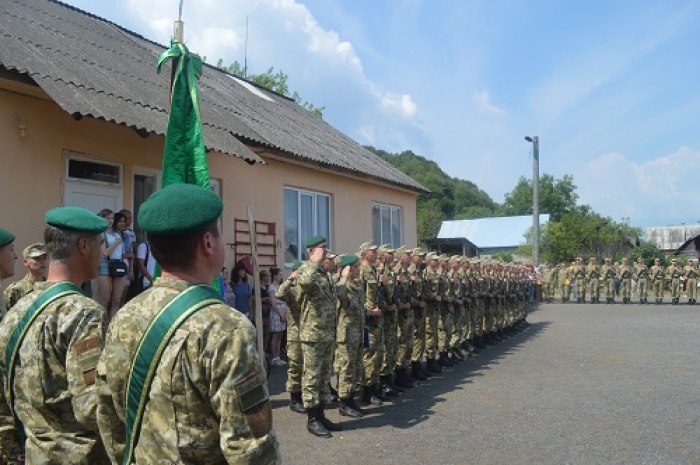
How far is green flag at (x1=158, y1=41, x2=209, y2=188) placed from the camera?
3.87 meters

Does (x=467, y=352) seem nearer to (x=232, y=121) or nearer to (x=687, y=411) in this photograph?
(x=687, y=411)

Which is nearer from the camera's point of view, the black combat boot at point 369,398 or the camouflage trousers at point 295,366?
the camouflage trousers at point 295,366

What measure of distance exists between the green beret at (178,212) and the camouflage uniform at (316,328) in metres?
5.12

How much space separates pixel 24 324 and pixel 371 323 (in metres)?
6.26

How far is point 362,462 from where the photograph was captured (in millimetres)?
5652

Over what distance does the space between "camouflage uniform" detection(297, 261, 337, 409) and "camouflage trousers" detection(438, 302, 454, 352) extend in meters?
4.28

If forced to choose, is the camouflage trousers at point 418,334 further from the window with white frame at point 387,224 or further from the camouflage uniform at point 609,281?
the camouflage uniform at point 609,281

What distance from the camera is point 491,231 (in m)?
52.2

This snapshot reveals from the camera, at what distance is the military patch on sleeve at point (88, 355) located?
2408 mm

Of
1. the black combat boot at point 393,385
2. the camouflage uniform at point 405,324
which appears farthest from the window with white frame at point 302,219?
the black combat boot at point 393,385

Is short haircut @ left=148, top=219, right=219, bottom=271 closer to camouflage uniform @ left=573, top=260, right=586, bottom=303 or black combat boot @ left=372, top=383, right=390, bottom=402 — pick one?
black combat boot @ left=372, top=383, right=390, bottom=402

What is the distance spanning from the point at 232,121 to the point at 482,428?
673 centimetres

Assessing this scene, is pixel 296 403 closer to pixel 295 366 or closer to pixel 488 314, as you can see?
pixel 295 366

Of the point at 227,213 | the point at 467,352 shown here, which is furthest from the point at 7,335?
the point at 467,352
